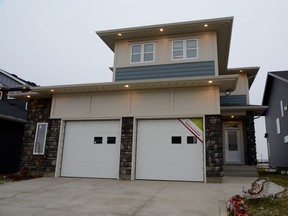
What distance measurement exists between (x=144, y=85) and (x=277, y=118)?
477 inches

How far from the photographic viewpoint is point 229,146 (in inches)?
546

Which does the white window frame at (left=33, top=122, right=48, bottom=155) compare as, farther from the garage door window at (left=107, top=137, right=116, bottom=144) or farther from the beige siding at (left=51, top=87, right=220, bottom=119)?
the garage door window at (left=107, top=137, right=116, bottom=144)

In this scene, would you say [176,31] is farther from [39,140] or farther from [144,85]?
[39,140]

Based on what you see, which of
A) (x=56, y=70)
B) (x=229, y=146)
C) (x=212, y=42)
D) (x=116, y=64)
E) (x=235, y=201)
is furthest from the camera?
(x=56, y=70)

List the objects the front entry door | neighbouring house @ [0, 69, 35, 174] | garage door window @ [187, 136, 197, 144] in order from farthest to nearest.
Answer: neighbouring house @ [0, 69, 35, 174] < the front entry door < garage door window @ [187, 136, 197, 144]

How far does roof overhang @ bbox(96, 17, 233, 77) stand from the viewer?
10594 millimetres

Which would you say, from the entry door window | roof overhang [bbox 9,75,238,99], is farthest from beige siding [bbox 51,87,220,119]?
the entry door window

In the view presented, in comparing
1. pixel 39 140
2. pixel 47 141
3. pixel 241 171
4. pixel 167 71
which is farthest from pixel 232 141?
pixel 39 140

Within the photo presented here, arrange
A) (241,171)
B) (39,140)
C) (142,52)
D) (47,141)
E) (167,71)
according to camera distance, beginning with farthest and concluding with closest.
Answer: (241,171) < (142,52) < (39,140) < (167,71) < (47,141)

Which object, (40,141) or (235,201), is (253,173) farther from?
(40,141)

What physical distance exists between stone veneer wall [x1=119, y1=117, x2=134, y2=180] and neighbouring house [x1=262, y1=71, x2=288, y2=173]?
10095 mm

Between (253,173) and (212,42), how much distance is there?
6199 mm

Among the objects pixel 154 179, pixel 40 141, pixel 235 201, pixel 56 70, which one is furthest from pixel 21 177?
pixel 56 70

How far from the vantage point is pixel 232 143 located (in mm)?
13875
